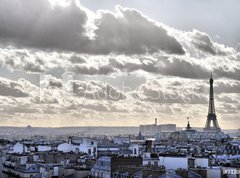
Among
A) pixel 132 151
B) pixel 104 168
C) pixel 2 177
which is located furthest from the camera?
pixel 132 151

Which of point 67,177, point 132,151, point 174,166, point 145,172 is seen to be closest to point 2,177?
point 67,177

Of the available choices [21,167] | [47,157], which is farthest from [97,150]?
[21,167]

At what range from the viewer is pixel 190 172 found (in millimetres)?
56250

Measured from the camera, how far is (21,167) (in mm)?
81562

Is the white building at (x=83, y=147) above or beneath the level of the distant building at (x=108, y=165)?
above

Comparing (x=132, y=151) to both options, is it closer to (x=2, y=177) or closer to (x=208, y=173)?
(x=2, y=177)

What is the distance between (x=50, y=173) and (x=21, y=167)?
1144 centimetres

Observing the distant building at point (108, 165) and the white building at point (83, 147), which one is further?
the white building at point (83, 147)

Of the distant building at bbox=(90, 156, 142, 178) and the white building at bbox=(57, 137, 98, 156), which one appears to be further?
the white building at bbox=(57, 137, 98, 156)

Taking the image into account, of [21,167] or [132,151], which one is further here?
[132,151]

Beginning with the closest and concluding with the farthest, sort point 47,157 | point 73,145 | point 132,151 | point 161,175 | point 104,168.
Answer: point 161,175
point 104,168
point 47,157
point 132,151
point 73,145

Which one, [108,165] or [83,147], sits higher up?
[83,147]

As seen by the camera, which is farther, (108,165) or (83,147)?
(83,147)

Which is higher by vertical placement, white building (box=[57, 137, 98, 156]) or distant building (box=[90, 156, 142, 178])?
white building (box=[57, 137, 98, 156])
